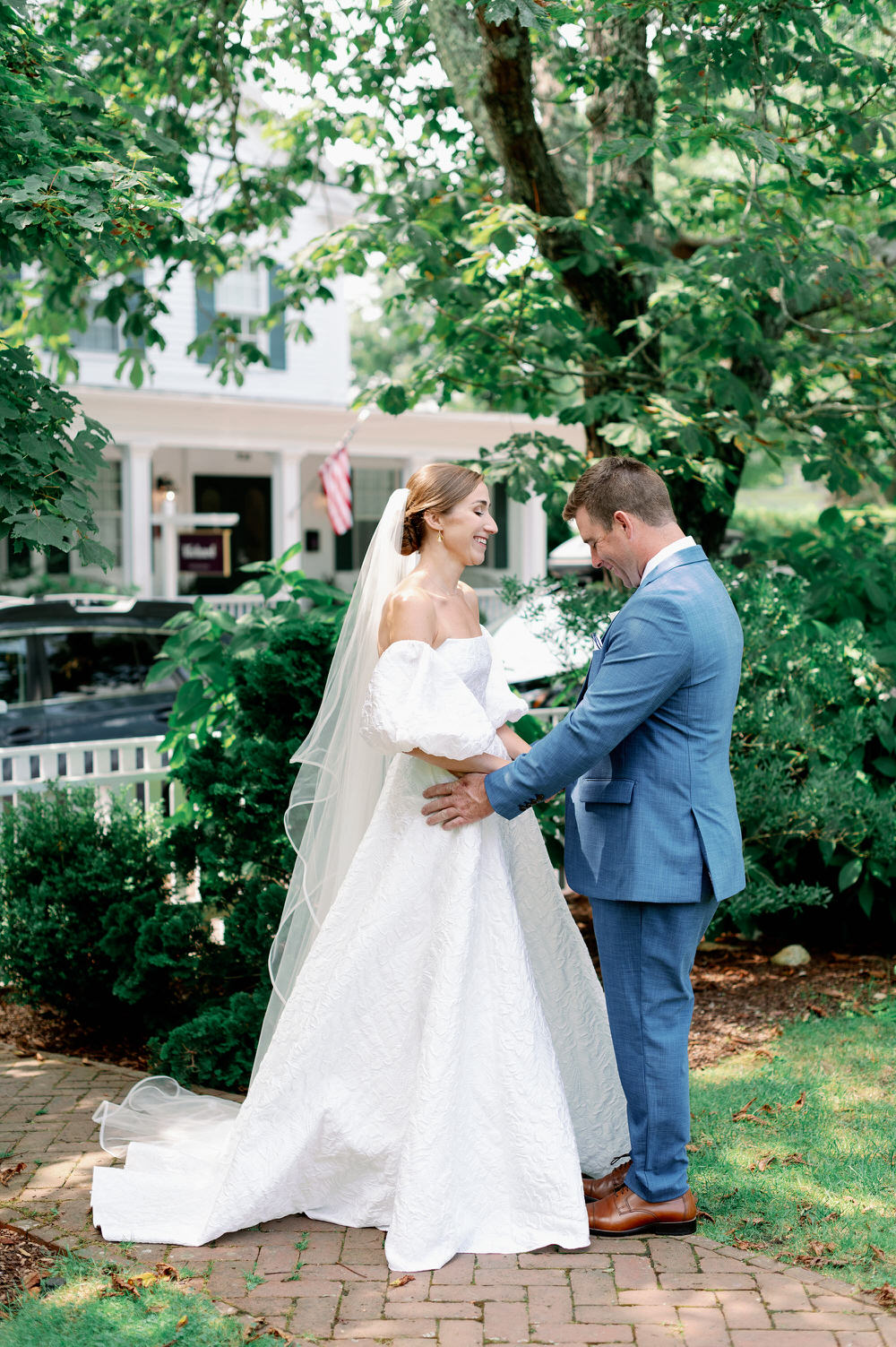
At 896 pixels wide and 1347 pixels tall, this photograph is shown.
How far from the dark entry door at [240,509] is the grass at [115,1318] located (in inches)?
711

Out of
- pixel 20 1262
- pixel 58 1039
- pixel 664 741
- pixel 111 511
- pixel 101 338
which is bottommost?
pixel 58 1039

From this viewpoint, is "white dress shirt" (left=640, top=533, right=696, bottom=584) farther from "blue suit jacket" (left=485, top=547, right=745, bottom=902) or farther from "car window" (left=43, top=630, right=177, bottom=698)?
"car window" (left=43, top=630, right=177, bottom=698)

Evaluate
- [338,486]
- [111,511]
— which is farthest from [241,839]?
[111,511]

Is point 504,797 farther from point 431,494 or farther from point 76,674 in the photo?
point 76,674

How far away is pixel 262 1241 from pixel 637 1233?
106 cm

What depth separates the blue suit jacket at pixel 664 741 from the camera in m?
3.25

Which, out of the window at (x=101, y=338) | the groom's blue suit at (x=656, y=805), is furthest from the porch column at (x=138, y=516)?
the groom's blue suit at (x=656, y=805)

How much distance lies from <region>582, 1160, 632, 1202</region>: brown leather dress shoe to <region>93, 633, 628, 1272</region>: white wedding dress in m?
0.19

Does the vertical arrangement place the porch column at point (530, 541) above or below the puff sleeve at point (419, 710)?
above

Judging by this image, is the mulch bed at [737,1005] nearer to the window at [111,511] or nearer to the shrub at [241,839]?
the shrub at [241,839]

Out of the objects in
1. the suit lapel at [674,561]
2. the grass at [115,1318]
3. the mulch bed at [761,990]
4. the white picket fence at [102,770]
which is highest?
the suit lapel at [674,561]

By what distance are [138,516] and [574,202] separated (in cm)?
1183

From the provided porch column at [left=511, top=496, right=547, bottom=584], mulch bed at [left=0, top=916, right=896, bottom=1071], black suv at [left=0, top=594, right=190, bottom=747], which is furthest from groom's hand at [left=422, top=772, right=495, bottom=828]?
porch column at [left=511, top=496, right=547, bottom=584]

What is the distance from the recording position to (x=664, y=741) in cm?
331
